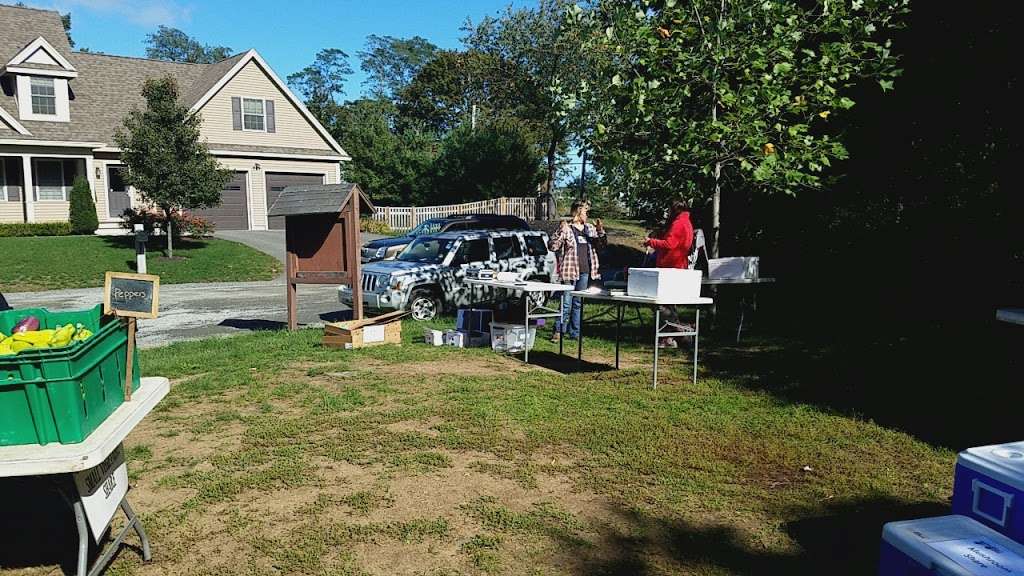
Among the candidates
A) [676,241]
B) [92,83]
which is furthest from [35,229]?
[676,241]

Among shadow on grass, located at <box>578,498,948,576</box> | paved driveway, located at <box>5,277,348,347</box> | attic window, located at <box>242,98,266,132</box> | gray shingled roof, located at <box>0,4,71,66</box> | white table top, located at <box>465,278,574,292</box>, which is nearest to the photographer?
shadow on grass, located at <box>578,498,948,576</box>

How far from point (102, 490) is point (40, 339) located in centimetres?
78

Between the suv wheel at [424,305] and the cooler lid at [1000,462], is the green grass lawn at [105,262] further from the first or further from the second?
the cooler lid at [1000,462]

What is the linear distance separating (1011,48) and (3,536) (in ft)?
40.9

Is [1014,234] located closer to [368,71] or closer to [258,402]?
[258,402]

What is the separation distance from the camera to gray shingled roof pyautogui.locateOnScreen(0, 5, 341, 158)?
27.3 meters

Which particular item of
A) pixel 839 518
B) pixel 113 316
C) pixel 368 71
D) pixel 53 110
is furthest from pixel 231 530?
pixel 368 71

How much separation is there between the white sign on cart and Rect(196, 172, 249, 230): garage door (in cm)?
2898

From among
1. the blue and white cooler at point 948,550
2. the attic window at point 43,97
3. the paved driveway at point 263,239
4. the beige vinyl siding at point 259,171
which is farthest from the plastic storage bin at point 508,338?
the attic window at point 43,97

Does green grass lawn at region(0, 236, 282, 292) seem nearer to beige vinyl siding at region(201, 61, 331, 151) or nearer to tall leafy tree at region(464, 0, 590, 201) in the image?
beige vinyl siding at region(201, 61, 331, 151)

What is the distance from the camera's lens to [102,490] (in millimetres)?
3537

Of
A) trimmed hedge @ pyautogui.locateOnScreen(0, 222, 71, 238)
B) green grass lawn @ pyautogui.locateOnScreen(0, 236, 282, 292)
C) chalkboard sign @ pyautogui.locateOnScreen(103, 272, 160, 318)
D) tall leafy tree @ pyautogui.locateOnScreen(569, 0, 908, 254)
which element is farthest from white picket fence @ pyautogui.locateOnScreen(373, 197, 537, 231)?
chalkboard sign @ pyautogui.locateOnScreen(103, 272, 160, 318)

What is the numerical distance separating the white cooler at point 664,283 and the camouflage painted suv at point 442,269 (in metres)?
5.54

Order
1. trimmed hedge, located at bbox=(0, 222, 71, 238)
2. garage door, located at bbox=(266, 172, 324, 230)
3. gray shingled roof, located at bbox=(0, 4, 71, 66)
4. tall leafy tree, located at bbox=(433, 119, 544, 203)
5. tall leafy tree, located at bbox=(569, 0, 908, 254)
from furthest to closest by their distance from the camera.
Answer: tall leafy tree, located at bbox=(433, 119, 544, 203)
garage door, located at bbox=(266, 172, 324, 230)
gray shingled roof, located at bbox=(0, 4, 71, 66)
trimmed hedge, located at bbox=(0, 222, 71, 238)
tall leafy tree, located at bbox=(569, 0, 908, 254)
